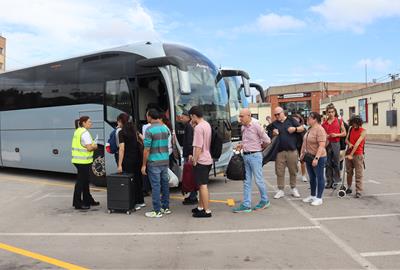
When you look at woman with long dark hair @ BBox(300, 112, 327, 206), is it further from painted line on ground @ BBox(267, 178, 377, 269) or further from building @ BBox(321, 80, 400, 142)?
building @ BBox(321, 80, 400, 142)

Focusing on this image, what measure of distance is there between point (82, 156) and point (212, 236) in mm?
3218

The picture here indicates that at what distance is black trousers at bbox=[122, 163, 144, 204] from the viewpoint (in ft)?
24.7

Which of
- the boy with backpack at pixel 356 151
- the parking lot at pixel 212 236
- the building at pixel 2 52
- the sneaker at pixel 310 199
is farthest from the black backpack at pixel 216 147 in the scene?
the building at pixel 2 52

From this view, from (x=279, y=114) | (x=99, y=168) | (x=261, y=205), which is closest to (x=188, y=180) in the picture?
(x=261, y=205)

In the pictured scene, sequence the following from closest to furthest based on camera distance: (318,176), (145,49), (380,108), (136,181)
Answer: (136,181) → (318,176) → (145,49) → (380,108)

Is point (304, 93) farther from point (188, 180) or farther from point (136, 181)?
point (136, 181)

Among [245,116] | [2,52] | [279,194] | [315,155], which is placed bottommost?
[279,194]

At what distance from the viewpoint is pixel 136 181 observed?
25.1 ft

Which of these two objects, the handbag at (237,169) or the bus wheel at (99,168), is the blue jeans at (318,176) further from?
the bus wheel at (99,168)

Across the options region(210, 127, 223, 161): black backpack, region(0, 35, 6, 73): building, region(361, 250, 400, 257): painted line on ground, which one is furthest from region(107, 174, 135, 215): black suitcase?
region(0, 35, 6, 73): building

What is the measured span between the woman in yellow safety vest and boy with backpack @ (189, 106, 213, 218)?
7.02 feet

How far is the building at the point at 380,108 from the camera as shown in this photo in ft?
98.7

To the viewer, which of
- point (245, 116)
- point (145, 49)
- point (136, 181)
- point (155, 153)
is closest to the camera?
point (155, 153)

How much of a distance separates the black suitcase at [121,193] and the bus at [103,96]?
1843 millimetres
